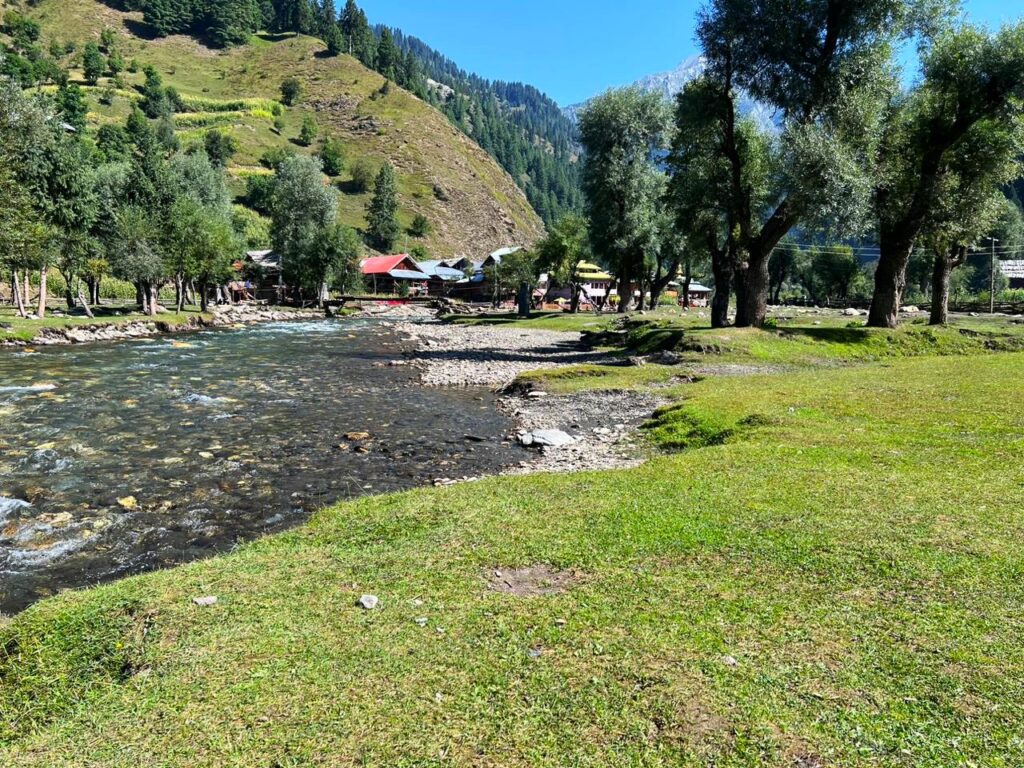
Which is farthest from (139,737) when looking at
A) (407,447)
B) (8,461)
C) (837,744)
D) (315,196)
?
(315,196)

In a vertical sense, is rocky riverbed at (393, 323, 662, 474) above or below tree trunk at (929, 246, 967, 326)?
below

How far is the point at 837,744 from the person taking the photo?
3963 millimetres

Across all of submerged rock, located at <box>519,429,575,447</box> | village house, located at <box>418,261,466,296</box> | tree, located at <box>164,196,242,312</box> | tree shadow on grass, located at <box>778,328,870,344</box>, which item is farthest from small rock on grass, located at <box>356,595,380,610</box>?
village house, located at <box>418,261,466,296</box>

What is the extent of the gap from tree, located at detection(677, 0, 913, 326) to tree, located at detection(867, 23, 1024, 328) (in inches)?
141

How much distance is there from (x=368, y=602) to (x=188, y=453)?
1127 centimetres

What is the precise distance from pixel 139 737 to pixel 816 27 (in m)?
36.6

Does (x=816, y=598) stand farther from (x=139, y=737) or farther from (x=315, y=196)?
(x=315, y=196)

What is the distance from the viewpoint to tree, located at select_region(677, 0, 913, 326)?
27.4 m

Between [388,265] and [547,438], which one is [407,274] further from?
[547,438]

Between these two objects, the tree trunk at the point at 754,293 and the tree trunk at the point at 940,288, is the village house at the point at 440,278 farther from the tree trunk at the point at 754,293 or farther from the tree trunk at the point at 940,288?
the tree trunk at the point at 754,293

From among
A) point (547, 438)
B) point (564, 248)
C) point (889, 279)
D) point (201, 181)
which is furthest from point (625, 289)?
point (201, 181)

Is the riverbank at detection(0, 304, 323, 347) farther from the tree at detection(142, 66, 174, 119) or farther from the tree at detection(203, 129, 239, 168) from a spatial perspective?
the tree at detection(142, 66, 174, 119)

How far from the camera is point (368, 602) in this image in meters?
5.99

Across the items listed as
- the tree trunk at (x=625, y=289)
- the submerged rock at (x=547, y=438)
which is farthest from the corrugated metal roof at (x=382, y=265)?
the submerged rock at (x=547, y=438)
